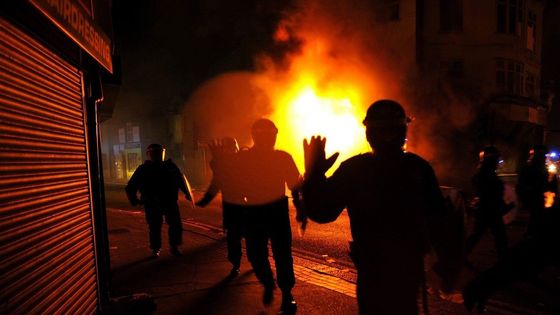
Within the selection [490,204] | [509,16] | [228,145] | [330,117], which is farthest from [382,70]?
[228,145]

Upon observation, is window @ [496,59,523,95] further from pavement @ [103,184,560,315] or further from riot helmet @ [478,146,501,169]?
riot helmet @ [478,146,501,169]

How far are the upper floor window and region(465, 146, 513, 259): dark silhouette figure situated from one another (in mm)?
18875

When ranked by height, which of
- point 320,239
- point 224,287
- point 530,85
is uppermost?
point 530,85

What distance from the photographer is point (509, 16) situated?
70.9 feet

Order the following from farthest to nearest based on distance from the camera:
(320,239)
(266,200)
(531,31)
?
1. (531,31)
2. (320,239)
3. (266,200)

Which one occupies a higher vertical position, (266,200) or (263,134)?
(263,134)

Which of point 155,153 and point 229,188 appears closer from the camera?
point 229,188

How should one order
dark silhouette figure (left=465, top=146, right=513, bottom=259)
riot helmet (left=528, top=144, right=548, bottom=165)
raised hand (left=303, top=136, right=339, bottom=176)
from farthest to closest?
riot helmet (left=528, top=144, right=548, bottom=165) < dark silhouette figure (left=465, top=146, right=513, bottom=259) < raised hand (left=303, top=136, right=339, bottom=176)

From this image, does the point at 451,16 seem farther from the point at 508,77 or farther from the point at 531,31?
the point at 531,31

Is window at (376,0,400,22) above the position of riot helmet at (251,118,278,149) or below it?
above

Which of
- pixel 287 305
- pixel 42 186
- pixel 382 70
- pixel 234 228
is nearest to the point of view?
pixel 42 186

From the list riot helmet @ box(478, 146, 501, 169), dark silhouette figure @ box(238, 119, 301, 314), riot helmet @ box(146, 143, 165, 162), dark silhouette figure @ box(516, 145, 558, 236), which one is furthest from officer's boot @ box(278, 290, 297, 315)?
dark silhouette figure @ box(516, 145, 558, 236)

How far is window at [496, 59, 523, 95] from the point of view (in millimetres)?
21355

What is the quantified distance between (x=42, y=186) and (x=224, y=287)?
2.77 meters
